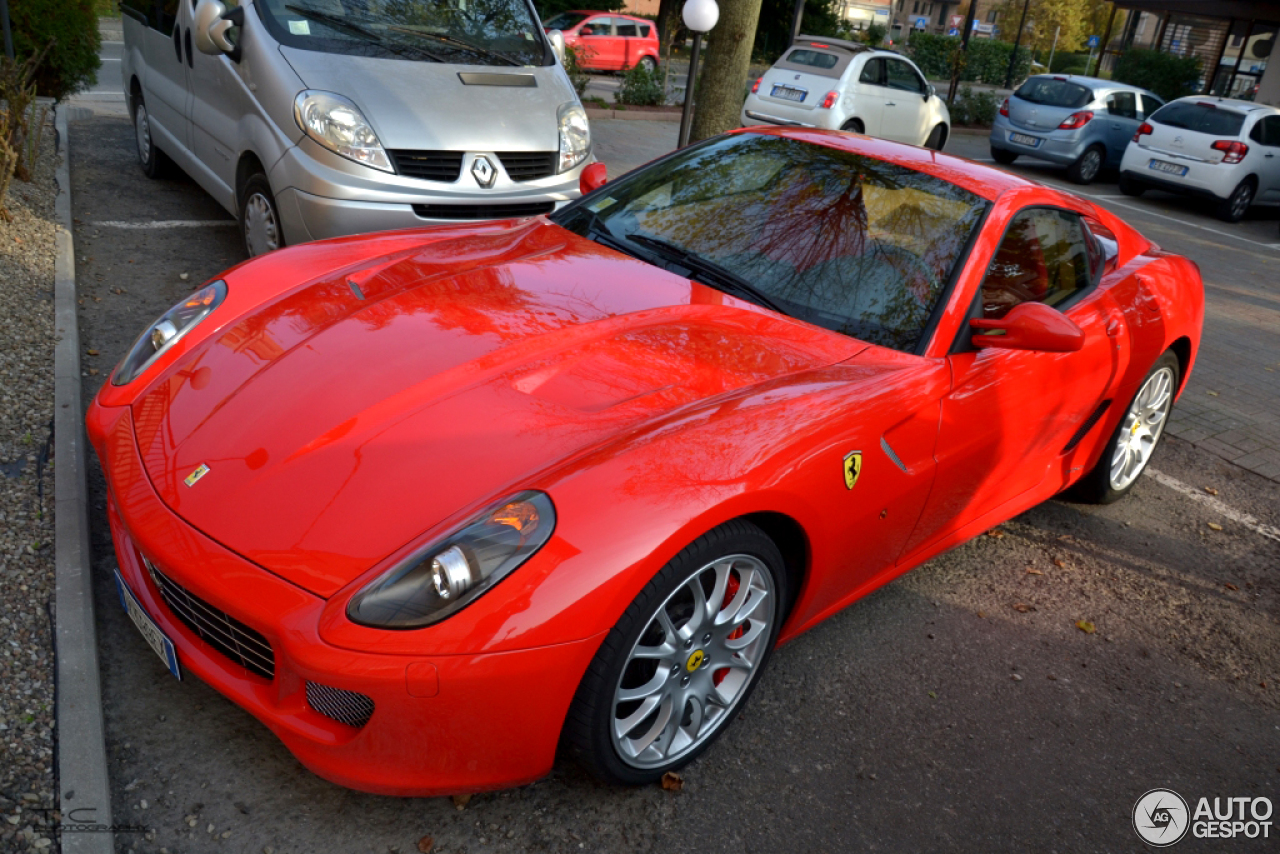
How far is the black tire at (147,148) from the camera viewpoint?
755 centimetres

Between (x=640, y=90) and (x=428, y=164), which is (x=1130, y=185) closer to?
(x=640, y=90)

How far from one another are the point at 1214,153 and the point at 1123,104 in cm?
301

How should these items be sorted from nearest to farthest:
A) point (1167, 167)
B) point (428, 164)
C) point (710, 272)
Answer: point (710, 272)
point (428, 164)
point (1167, 167)

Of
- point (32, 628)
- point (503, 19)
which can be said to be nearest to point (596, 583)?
point (32, 628)

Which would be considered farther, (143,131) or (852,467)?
(143,131)

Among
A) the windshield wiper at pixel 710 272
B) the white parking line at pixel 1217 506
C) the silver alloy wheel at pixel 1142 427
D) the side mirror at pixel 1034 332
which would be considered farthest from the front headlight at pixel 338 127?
the white parking line at pixel 1217 506

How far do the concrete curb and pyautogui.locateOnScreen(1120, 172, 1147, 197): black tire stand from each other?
1399 centimetres

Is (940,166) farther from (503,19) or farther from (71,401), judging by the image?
(503,19)

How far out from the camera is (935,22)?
95125 millimetres

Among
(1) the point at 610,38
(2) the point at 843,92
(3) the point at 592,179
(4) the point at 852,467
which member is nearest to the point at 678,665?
(4) the point at 852,467

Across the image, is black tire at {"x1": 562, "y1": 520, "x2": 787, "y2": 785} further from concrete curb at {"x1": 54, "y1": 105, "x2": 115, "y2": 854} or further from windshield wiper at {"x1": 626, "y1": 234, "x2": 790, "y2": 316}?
concrete curb at {"x1": 54, "y1": 105, "x2": 115, "y2": 854}

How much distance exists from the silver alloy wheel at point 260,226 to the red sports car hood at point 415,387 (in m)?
2.18

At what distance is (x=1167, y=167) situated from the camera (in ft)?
45.3

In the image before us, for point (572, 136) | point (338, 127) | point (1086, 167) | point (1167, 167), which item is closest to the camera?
point (338, 127)
